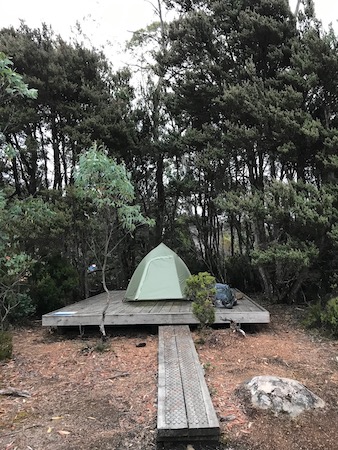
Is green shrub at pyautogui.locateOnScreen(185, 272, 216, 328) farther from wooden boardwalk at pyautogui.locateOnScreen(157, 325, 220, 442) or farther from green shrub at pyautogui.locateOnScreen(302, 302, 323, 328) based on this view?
green shrub at pyautogui.locateOnScreen(302, 302, 323, 328)

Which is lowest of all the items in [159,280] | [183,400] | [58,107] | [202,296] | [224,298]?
[183,400]

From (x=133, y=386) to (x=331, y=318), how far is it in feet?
10.3

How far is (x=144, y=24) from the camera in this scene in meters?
12.9

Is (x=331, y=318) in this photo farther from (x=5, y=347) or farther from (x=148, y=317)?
(x=5, y=347)

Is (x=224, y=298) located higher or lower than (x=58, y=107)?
lower

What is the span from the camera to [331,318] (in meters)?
5.04

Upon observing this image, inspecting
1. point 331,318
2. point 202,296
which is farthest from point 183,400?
point 331,318

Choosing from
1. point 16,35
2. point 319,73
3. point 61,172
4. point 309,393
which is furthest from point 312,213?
point 16,35

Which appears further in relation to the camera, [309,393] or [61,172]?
[61,172]

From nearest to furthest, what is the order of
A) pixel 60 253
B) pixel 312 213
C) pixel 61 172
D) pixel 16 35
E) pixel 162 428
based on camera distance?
1. pixel 162 428
2. pixel 312 213
3. pixel 60 253
4. pixel 16 35
5. pixel 61 172

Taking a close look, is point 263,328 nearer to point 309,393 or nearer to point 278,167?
point 309,393

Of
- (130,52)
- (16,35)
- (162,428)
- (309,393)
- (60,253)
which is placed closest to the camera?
(162,428)

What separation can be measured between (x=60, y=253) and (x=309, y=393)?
5.72 m

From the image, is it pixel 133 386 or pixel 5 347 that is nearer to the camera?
pixel 133 386
